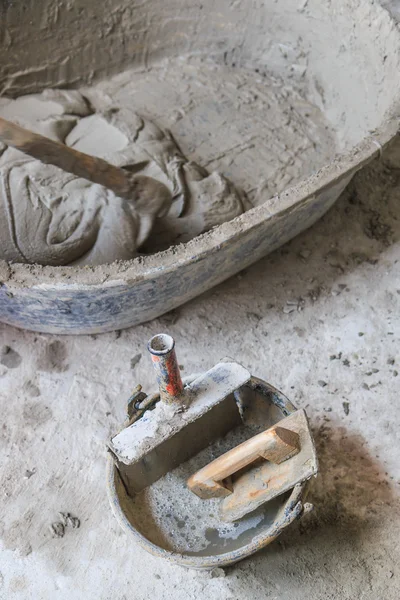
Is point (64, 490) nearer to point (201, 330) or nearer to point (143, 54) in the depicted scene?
point (201, 330)

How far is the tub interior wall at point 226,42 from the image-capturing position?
2.81m

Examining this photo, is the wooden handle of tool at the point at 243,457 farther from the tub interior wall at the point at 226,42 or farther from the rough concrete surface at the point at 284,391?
the tub interior wall at the point at 226,42

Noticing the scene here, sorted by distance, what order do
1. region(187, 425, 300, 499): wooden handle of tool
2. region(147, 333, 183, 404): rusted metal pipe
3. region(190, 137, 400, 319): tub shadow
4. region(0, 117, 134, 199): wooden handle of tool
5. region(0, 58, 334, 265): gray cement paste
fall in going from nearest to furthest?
region(147, 333, 183, 404): rusted metal pipe, region(187, 425, 300, 499): wooden handle of tool, region(0, 117, 134, 199): wooden handle of tool, region(0, 58, 334, 265): gray cement paste, region(190, 137, 400, 319): tub shadow

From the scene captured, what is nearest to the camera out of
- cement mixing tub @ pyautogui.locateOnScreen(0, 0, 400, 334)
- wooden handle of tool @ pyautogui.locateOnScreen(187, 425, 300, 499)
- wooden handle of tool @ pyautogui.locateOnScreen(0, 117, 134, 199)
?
wooden handle of tool @ pyautogui.locateOnScreen(187, 425, 300, 499)

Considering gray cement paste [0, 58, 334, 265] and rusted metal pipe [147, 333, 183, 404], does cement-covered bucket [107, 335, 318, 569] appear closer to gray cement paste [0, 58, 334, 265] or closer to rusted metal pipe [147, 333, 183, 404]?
rusted metal pipe [147, 333, 183, 404]

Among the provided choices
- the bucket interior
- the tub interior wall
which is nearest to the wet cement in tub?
the bucket interior

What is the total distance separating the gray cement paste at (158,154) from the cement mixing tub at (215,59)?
0.11 meters

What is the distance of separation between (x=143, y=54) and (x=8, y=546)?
8.51ft

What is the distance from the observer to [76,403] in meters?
2.46

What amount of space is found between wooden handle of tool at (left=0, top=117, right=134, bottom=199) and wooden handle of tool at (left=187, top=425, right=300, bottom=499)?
40.9 inches

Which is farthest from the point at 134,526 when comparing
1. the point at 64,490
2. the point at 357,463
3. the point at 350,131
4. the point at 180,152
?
the point at 350,131

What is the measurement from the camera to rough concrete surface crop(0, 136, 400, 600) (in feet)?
6.73

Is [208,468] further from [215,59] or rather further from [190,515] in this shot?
[215,59]

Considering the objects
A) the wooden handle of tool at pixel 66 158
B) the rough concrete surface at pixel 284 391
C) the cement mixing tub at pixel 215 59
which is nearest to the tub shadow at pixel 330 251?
the rough concrete surface at pixel 284 391
